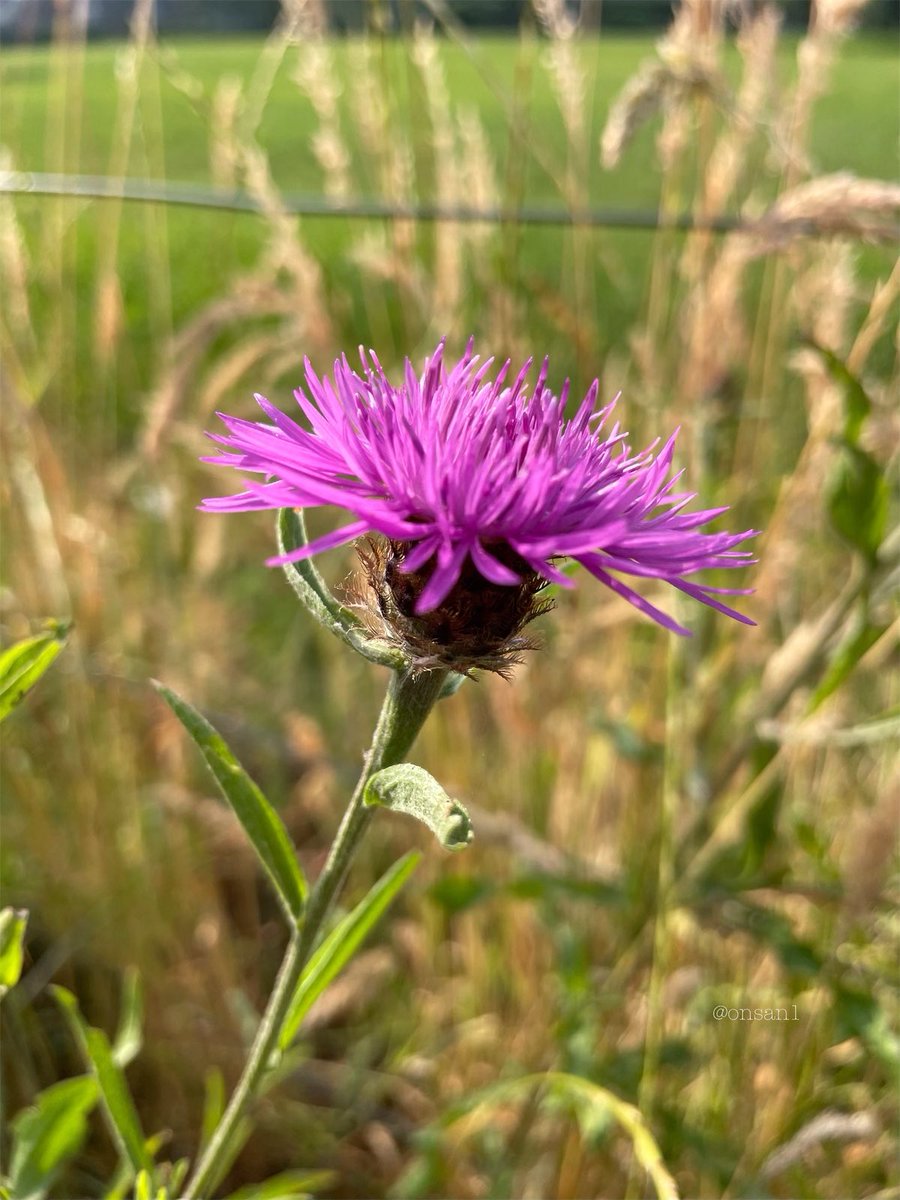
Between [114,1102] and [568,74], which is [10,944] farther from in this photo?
[568,74]

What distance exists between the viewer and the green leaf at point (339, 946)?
0.57 meters

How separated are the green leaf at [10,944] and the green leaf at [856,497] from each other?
0.57 meters

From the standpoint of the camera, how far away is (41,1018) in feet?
4.20

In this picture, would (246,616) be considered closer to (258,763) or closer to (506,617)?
(258,763)

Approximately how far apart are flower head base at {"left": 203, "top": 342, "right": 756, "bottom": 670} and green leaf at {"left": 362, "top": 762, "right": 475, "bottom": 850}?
0.05 meters

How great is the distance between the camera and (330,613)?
489mm

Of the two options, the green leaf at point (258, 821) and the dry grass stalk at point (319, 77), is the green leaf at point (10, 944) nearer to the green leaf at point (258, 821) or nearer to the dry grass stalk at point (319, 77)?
the green leaf at point (258, 821)

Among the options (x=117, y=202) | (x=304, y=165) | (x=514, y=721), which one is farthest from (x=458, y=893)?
(x=304, y=165)

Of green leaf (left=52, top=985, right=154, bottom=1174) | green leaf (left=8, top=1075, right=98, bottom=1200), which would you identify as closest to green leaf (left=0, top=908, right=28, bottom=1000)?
green leaf (left=52, top=985, right=154, bottom=1174)

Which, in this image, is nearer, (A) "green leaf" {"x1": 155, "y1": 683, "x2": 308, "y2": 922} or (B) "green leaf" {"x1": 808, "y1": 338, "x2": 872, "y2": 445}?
Result: (A) "green leaf" {"x1": 155, "y1": 683, "x2": 308, "y2": 922}

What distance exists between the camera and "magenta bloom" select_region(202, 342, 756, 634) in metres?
0.43

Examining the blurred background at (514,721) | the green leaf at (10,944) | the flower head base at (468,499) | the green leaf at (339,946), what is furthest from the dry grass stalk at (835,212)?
the green leaf at (10,944)

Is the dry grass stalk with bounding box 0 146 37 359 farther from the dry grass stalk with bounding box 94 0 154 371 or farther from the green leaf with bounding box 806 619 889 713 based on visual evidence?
the green leaf with bounding box 806 619 889 713

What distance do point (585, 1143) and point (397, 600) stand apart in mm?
650
